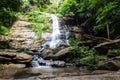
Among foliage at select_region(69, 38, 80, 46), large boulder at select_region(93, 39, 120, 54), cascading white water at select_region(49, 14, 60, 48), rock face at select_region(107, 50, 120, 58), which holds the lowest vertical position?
rock face at select_region(107, 50, 120, 58)

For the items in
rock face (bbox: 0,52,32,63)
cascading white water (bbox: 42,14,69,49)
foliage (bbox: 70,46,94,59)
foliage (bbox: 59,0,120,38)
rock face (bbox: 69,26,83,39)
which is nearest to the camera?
rock face (bbox: 0,52,32,63)

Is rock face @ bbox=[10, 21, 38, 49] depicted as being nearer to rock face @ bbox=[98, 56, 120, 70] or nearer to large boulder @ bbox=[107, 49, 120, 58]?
large boulder @ bbox=[107, 49, 120, 58]

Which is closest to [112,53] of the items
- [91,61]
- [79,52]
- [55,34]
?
[91,61]

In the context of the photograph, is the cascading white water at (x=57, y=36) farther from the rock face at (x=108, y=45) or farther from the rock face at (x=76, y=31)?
the rock face at (x=108, y=45)

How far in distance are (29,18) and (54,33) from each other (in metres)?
5.17

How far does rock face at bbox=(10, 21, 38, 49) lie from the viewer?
22.9 metres

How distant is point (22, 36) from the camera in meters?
24.4

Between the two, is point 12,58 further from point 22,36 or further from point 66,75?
point 22,36

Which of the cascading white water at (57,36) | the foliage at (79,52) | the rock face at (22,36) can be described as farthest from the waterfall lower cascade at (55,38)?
the foliage at (79,52)

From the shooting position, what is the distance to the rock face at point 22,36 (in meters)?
22.9

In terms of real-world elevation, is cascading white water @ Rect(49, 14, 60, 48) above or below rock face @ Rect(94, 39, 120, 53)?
above

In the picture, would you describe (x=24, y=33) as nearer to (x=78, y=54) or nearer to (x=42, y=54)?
(x=42, y=54)

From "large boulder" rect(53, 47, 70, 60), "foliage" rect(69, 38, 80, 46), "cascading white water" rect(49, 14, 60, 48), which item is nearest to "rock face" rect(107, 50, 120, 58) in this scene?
"large boulder" rect(53, 47, 70, 60)

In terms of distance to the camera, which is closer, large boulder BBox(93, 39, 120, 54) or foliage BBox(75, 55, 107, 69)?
foliage BBox(75, 55, 107, 69)
